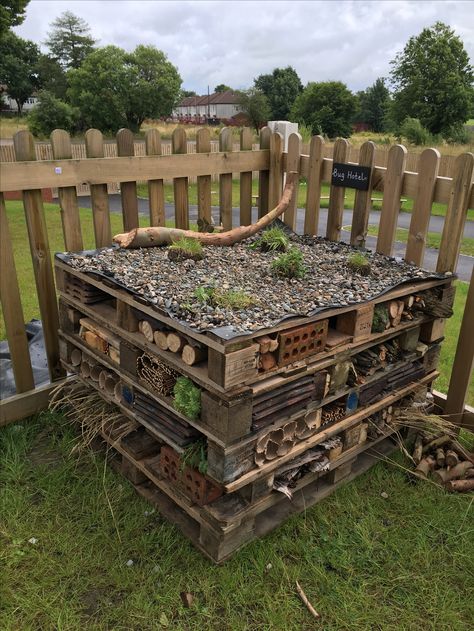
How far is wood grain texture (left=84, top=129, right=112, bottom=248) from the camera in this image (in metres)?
3.27

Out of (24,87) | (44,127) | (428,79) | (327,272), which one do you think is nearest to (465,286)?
(327,272)

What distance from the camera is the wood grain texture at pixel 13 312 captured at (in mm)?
3213

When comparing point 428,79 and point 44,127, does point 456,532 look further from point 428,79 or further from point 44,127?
point 428,79

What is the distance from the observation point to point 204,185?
12.9ft

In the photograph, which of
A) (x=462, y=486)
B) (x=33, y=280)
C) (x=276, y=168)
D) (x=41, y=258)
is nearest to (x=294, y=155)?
(x=276, y=168)

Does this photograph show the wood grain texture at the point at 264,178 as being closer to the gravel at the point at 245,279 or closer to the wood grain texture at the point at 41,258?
the gravel at the point at 245,279

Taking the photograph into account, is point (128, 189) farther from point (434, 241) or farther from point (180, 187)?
point (434, 241)

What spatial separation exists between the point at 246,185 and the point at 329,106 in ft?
132

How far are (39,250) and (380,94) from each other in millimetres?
66920

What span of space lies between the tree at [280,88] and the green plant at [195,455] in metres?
64.9

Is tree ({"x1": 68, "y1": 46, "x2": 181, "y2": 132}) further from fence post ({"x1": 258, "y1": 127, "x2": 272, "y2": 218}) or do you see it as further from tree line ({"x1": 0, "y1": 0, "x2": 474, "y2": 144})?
fence post ({"x1": 258, "y1": 127, "x2": 272, "y2": 218})

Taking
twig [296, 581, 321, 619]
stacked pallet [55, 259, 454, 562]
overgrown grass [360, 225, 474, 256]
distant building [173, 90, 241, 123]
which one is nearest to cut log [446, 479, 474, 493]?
stacked pallet [55, 259, 454, 562]

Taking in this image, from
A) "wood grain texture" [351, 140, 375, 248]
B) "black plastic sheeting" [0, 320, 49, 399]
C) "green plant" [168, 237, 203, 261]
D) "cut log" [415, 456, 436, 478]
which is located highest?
"wood grain texture" [351, 140, 375, 248]

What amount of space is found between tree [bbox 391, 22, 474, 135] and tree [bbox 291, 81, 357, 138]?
204 inches
